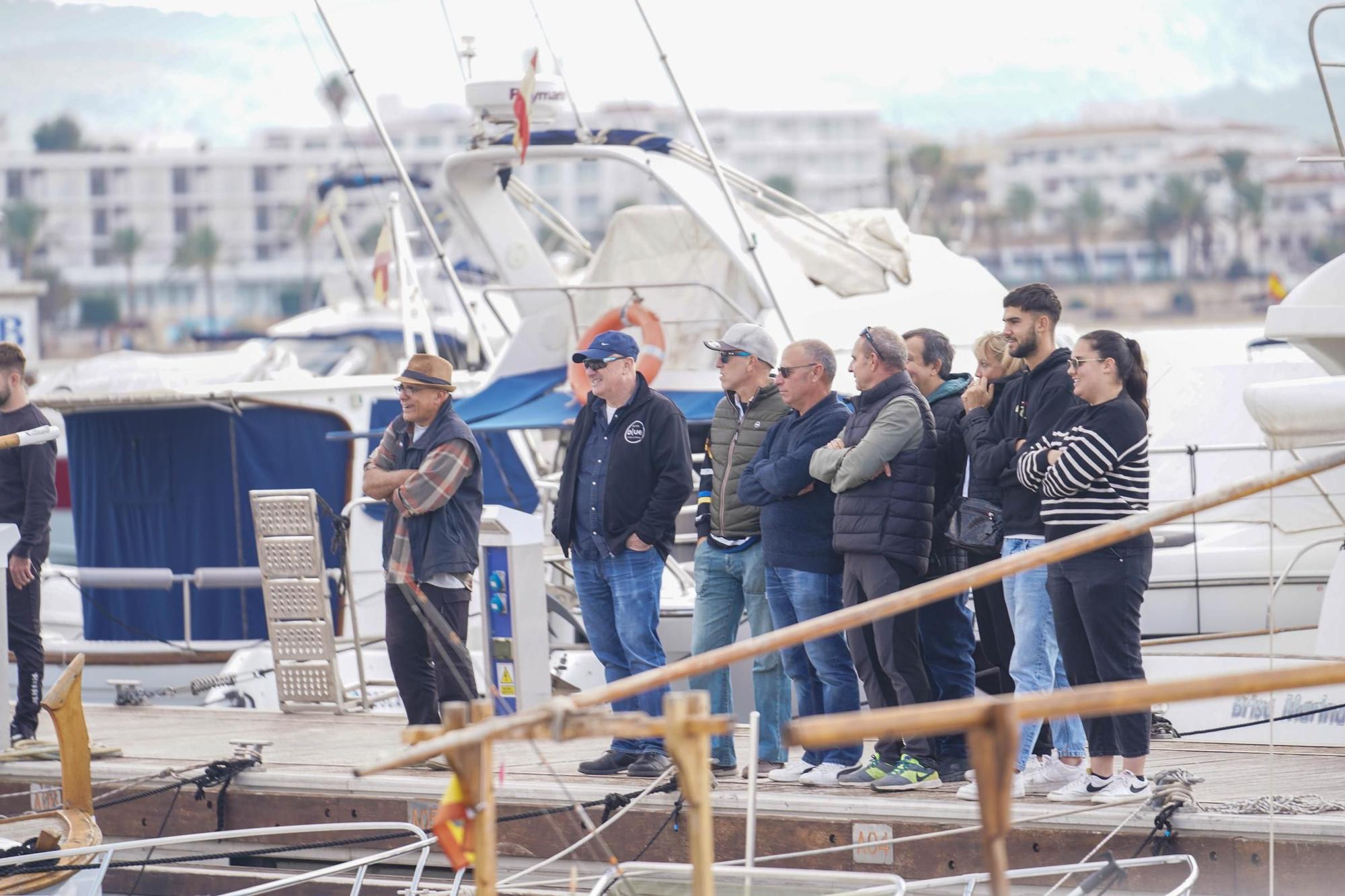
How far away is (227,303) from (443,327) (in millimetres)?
139299

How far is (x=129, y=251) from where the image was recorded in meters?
146

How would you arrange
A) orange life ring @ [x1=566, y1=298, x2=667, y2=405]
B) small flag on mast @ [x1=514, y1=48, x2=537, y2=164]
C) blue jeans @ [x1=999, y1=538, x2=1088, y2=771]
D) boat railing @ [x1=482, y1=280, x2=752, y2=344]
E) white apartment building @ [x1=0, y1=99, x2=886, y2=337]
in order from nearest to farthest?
1. blue jeans @ [x1=999, y1=538, x2=1088, y2=771]
2. orange life ring @ [x1=566, y1=298, x2=667, y2=405]
3. boat railing @ [x1=482, y1=280, x2=752, y2=344]
4. small flag on mast @ [x1=514, y1=48, x2=537, y2=164]
5. white apartment building @ [x1=0, y1=99, x2=886, y2=337]

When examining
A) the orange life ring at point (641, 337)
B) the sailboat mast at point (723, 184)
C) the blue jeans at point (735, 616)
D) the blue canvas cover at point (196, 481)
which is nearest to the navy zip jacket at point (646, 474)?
the blue jeans at point (735, 616)

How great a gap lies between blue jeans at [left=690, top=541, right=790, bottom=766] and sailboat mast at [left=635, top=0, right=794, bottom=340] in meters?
4.18

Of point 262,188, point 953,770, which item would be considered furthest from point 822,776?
point 262,188

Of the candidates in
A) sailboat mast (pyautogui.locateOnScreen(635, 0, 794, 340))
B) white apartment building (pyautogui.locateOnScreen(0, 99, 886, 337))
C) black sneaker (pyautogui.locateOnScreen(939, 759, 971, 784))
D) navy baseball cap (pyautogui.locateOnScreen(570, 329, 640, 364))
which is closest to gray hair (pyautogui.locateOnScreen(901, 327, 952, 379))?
navy baseball cap (pyautogui.locateOnScreen(570, 329, 640, 364))

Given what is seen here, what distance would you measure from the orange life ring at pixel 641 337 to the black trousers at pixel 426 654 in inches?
126

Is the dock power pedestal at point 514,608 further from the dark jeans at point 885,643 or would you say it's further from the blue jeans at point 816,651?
the dark jeans at point 885,643

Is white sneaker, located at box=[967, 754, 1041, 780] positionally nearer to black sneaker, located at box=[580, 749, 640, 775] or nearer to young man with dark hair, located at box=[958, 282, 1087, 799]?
young man with dark hair, located at box=[958, 282, 1087, 799]

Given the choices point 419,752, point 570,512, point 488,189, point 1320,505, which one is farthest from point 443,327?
point 419,752

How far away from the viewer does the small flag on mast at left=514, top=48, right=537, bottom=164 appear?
11.4 metres

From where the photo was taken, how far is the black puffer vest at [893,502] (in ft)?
21.2

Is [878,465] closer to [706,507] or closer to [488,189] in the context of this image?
[706,507]

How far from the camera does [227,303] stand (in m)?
160
